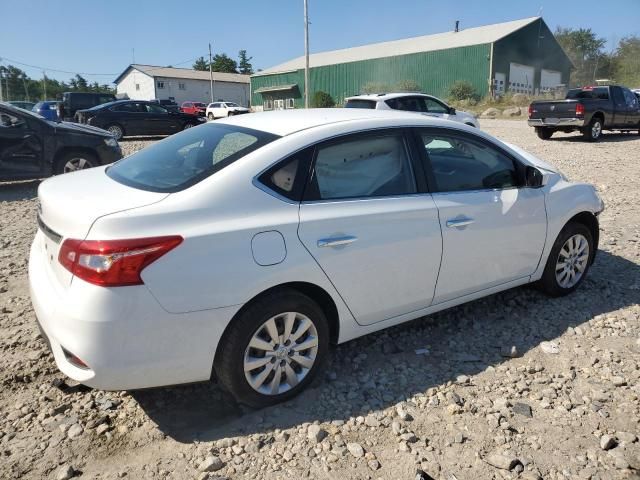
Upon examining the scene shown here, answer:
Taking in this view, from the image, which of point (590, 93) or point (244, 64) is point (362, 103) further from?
point (244, 64)

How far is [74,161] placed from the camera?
889 centimetres

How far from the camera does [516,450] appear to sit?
266 centimetres

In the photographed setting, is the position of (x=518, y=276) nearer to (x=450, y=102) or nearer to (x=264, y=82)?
(x=450, y=102)

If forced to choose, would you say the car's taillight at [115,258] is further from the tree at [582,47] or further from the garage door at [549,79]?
the tree at [582,47]

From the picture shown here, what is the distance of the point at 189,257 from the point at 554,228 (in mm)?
2966

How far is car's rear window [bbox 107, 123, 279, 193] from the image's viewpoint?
2809 mm

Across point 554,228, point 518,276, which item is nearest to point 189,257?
point 518,276

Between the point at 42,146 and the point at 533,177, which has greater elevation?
the point at 42,146

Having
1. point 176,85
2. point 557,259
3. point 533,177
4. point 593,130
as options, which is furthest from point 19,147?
point 176,85

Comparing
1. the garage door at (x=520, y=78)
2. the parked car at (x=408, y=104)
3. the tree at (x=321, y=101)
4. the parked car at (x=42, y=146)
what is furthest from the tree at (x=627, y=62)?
the parked car at (x=42, y=146)

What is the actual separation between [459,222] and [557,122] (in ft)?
48.4

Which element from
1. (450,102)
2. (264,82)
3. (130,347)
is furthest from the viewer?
(264,82)

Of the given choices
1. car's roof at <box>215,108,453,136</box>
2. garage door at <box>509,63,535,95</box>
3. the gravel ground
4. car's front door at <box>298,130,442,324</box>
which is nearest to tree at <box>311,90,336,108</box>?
garage door at <box>509,63,535,95</box>

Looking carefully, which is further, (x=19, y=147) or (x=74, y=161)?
(x=74, y=161)
